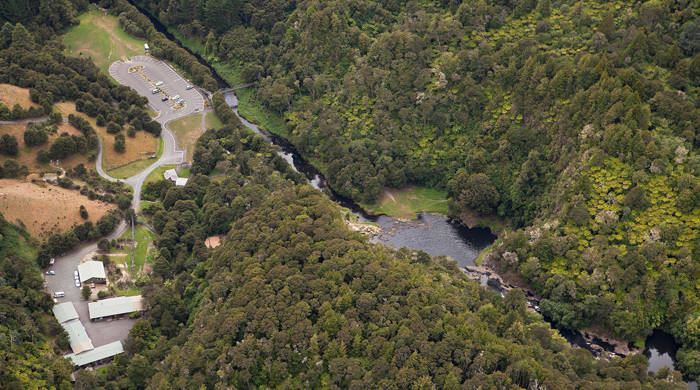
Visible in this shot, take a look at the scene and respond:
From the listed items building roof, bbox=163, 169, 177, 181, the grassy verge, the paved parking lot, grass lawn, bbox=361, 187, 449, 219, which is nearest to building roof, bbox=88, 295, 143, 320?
building roof, bbox=163, 169, 177, 181

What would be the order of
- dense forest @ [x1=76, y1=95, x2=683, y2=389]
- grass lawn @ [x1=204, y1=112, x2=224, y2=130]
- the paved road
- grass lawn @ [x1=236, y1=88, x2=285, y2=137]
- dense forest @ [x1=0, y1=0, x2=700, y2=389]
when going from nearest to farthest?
dense forest @ [x1=76, y1=95, x2=683, y2=389]
dense forest @ [x1=0, y1=0, x2=700, y2=389]
the paved road
grass lawn @ [x1=204, y1=112, x2=224, y2=130]
grass lawn @ [x1=236, y1=88, x2=285, y2=137]

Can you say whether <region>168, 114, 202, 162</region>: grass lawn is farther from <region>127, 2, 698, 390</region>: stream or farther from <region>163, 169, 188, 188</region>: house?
<region>127, 2, 698, 390</region>: stream

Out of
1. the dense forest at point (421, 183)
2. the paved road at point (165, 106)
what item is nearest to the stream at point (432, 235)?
the dense forest at point (421, 183)

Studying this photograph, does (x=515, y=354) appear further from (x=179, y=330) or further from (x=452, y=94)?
(x=452, y=94)

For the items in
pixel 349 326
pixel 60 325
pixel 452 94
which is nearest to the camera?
pixel 349 326

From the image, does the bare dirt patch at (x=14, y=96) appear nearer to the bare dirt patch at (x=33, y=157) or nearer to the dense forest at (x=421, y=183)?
the dense forest at (x=421, y=183)

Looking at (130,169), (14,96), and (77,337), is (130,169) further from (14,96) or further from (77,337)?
(77,337)

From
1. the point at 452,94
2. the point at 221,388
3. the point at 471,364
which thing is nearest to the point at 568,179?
the point at 452,94
